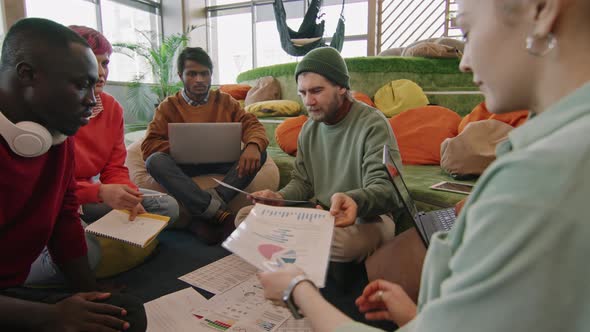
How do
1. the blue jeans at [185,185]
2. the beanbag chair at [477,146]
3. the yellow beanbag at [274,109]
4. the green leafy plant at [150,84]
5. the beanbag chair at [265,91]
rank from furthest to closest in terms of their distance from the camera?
the green leafy plant at [150,84], the beanbag chair at [265,91], the yellow beanbag at [274,109], the blue jeans at [185,185], the beanbag chair at [477,146]

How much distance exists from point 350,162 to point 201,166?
1.01 m

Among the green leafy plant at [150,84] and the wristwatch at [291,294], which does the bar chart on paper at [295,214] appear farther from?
the green leafy plant at [150,84]

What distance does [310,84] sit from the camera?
61.2 inches

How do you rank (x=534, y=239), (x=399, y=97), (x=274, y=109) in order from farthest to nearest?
(x=274, y=109) → (x=399, y=97) → (x=534, y=239)

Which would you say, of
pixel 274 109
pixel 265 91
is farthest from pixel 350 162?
pixel 265 91

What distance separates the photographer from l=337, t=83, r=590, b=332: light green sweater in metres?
0.28

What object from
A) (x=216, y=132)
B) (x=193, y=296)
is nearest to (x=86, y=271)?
(x=193, y=296)

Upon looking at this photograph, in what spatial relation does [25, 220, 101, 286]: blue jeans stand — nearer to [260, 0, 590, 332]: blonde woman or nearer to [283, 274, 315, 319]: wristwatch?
[283, 274, 315, 319]: wristwatch

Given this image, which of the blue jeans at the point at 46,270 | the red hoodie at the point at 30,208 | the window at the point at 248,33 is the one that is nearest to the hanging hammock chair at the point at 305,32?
the window at the point at 248,33

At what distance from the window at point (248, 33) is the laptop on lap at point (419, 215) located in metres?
5.47

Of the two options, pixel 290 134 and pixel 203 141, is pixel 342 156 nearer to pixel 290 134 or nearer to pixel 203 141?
pixel 203 141

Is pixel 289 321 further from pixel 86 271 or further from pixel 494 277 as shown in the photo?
pixel 494 277

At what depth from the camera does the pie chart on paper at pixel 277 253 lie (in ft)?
2.34

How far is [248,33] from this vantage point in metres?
7.18
